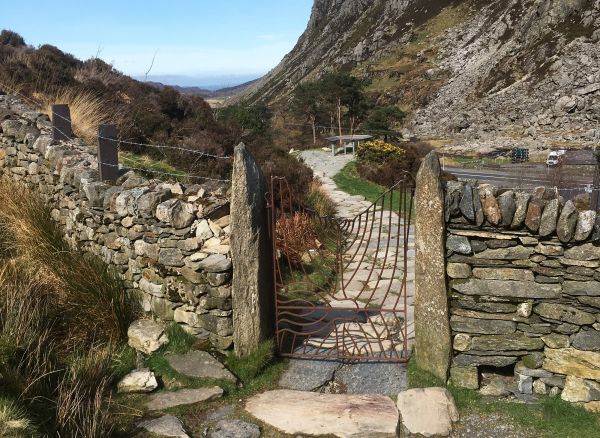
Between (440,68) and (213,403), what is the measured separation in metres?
70.0

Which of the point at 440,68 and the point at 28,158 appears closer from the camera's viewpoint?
the point at 28,158

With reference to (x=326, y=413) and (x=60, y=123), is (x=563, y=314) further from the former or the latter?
(x=60, y=123)

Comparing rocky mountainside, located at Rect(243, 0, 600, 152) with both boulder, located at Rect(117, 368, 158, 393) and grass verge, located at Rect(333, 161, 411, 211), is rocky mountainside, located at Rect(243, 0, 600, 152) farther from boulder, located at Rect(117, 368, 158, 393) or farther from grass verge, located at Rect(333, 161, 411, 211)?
boulder, located at Rect(117, 368, 158, 393)

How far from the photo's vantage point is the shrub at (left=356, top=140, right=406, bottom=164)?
2253cm

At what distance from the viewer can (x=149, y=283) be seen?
530 cm

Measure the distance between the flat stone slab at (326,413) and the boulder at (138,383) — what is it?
33.4 inches

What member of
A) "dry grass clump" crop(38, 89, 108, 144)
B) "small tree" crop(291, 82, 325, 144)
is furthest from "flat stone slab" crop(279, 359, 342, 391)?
"small tree" crop(291, 82, 325, 144)

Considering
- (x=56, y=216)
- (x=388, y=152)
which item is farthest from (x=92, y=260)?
(x=388, y=152)

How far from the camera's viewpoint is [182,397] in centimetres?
431

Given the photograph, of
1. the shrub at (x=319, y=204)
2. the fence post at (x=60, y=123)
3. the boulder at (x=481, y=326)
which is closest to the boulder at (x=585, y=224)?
the boulder at (x=481, y=326)

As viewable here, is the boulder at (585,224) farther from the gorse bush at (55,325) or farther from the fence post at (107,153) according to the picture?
the fence post at (107,153)

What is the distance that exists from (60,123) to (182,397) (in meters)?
5.25

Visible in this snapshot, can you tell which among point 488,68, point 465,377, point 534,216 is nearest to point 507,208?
point 534,216

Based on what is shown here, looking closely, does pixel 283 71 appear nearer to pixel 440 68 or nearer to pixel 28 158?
pixel 440 68
